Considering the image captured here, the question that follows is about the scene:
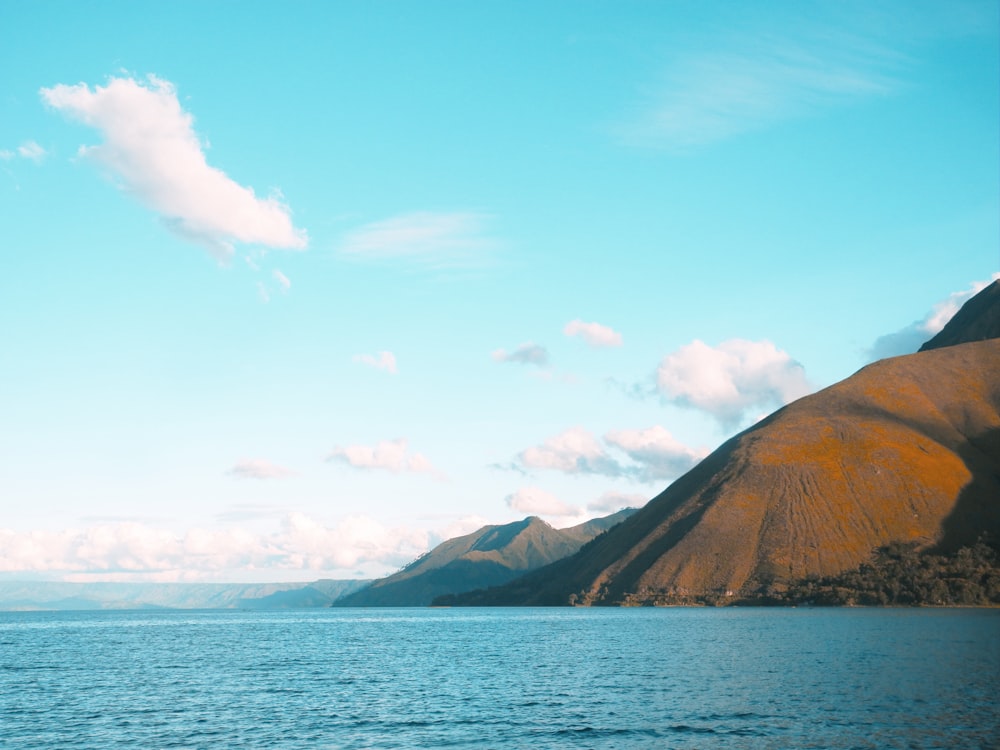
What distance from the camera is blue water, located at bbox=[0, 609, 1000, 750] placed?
2283 inches

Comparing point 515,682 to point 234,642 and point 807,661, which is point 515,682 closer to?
point 807,661

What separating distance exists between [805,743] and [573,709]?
20560mm

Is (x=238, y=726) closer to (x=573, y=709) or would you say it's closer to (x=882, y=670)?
(x=573, y=709)

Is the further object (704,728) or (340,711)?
(340,711)

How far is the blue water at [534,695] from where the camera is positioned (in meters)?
58.0

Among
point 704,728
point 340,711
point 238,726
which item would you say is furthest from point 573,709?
point 238,726

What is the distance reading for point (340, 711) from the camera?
70500mm

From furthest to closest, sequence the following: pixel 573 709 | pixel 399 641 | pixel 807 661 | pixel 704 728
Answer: pixel 399 641
pixel 807 661
pixel 573 709
pixel 704 728

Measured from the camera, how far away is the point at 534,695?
78375 mm

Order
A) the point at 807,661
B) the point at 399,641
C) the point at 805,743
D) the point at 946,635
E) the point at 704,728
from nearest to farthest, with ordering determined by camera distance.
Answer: the point at 805,743 < the point at 704,728 < the point at 807,661 < the point at 946,635 < the point at 399,641

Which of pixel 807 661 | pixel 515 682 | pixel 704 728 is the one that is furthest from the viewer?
pixel 807 661

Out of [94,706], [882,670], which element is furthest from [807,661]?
[94,706]

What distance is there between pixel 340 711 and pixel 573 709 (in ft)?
60.0

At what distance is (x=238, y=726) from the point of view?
209 feet
